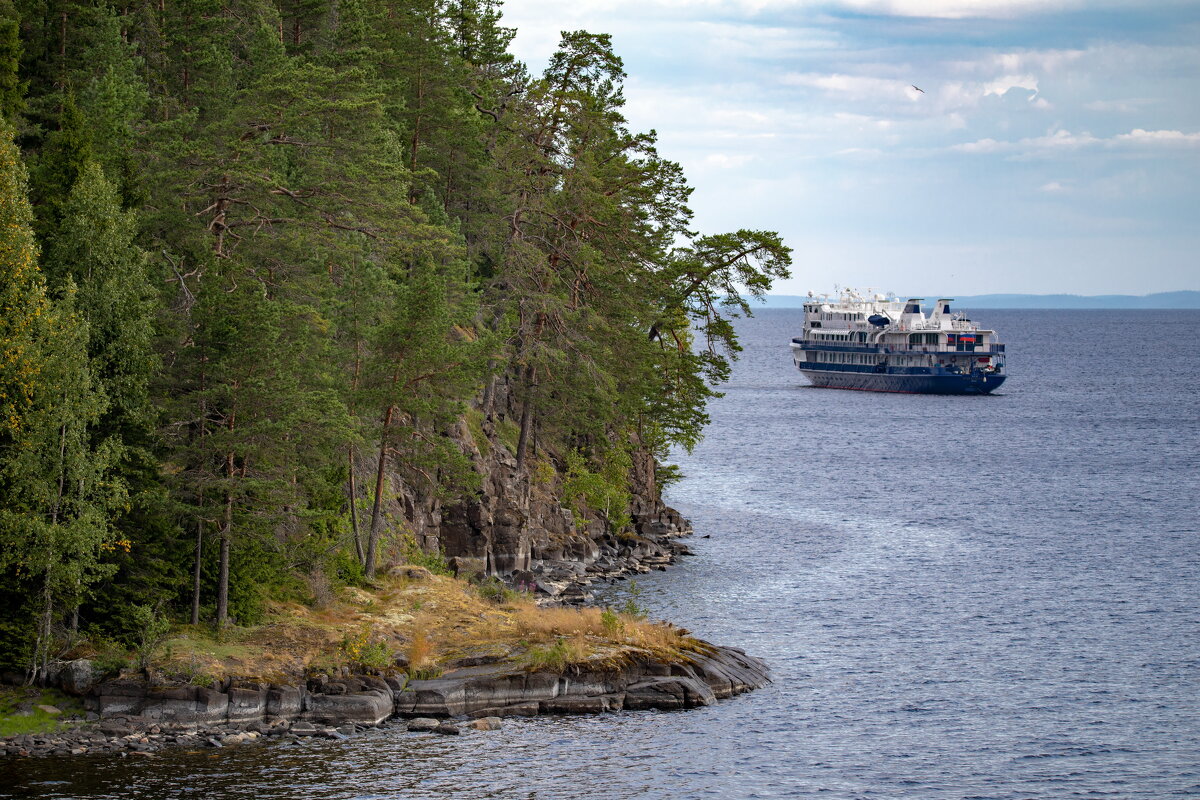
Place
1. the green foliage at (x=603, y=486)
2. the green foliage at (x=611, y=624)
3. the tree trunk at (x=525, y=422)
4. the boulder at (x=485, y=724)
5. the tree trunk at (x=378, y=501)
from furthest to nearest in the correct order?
1. the green foliage at (x=603, y=486)
2. the tree trunk at (x=525, y=422)
3. the tree trunk at (x=378, y=501)
4. the green foliage at (x=611, y=624)
5. the boulder at (x=485, y=724)

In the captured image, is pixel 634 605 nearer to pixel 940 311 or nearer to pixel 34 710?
pixel 34 710

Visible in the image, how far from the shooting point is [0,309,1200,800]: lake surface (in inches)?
1099

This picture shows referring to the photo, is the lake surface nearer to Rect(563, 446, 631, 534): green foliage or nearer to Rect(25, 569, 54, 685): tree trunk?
Rect(25, 569, 54, 685): tree trunk

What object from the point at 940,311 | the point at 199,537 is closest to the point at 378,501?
the point at 199,537

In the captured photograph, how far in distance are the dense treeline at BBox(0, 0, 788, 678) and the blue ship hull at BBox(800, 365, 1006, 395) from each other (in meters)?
96.2

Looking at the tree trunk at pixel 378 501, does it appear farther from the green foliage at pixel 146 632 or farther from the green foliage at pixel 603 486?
the green foliage at pixel 603 486

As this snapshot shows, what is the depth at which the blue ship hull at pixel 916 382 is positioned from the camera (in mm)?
147750

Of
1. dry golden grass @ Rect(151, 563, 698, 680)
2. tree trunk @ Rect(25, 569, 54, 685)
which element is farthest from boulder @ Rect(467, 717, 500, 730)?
tree trunk @ Rect(25, 569, 54, 685)

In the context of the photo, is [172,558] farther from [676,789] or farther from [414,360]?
[676,789]

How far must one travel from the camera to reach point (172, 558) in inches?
1262

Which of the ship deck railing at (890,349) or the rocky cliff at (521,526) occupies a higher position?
the ship deck railing at (890,349)

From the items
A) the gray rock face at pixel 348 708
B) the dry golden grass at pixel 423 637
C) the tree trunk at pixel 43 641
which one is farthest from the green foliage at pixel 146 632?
the gray rock face at pixel 348 708

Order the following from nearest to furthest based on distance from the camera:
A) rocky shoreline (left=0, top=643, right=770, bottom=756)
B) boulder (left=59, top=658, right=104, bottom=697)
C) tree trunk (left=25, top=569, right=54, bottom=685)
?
1. rocky shoreline (left=0, top=643, right=770, bottom=756)
2. tree trunk (left=25, top=569, right=54, bottom=685)
3. boulder (left=59, top=658, right=104, bottom=697)

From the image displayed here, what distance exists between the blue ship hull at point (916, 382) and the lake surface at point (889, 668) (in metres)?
59.1
